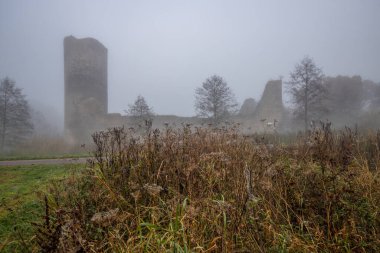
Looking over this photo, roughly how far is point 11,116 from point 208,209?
32.0 metres

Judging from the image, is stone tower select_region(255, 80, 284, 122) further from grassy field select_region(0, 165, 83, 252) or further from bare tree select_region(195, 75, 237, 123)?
grassy field select_region(0, 165, 83, 252)

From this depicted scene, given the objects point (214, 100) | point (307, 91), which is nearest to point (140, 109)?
point (214, 100)

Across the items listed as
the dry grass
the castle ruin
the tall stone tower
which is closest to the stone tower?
the castle ruin

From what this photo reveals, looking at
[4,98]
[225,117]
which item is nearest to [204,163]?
[225,117]

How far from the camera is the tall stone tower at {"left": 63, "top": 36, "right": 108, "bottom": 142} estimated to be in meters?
32.6

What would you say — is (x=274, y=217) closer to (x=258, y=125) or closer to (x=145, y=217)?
(x=145, y=217)

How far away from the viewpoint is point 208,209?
308 centimetres

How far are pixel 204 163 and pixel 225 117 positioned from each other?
23.8 metres

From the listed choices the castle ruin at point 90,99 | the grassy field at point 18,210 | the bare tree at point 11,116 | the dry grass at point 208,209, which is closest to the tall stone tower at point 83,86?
the castle ruin at point 90,99

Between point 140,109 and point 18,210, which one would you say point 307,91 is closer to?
point 140,109

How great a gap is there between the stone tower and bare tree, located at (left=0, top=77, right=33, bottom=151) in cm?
3055

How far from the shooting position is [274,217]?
10.9 ft

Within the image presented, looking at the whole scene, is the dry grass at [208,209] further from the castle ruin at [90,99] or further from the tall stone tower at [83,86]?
the tall stone tower at [83,86]

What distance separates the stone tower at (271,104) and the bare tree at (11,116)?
100ft
